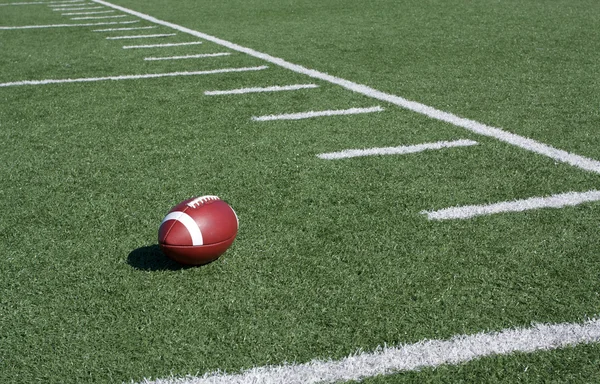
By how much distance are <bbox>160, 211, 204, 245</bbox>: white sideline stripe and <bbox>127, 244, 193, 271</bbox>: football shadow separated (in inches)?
7.0

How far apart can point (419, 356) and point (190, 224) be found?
3.46ft

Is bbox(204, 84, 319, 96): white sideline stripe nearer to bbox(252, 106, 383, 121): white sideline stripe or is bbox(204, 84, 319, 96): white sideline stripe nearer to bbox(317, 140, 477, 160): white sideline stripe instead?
bbox(252, 106, 383, 121): white sideline stripe

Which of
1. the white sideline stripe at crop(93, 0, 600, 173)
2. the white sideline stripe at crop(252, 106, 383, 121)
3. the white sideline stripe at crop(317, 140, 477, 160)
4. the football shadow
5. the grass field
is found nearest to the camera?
the grass field

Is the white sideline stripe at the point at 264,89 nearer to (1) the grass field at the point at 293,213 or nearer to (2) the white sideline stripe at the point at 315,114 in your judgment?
(1) the grass field at the point at 293,213

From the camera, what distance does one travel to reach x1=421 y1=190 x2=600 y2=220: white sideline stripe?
11.3 feet

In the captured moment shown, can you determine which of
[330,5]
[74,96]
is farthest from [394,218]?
[330,5]

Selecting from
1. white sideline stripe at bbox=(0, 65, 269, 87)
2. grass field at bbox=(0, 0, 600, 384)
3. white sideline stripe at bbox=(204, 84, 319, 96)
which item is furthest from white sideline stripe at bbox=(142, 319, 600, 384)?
white sideline stripe at bbox=(0, 65, 269, 87)

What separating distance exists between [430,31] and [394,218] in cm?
608

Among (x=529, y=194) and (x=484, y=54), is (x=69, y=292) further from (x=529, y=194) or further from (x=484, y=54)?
(x=484, y=54)

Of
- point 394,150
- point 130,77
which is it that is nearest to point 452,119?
point 394,150

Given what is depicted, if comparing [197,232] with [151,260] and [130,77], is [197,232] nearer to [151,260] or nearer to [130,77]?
[151,260]

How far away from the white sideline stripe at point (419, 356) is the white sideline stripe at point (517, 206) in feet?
3.35

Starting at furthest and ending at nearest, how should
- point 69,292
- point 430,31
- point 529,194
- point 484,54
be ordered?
point 430,31, point 484,54, point 529,194, point 69,292

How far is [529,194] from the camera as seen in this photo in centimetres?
368
